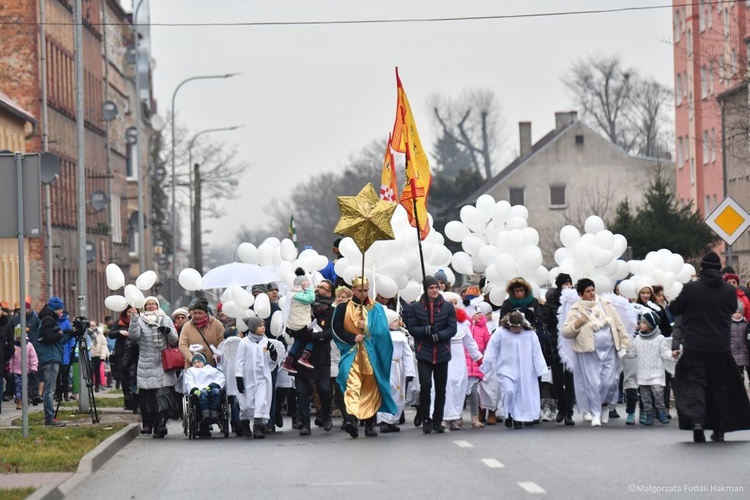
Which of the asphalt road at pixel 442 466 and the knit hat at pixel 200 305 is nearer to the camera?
the asphalt road at pixel 442 466

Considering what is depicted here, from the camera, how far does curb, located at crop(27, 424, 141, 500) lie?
46.2 feet

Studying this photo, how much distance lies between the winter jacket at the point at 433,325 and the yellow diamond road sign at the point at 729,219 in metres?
6.16

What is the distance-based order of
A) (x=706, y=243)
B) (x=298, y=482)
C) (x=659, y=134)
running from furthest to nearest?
1. (x=659, y=134)
2. (x=706, y=243)
3. (x=298, y=482)

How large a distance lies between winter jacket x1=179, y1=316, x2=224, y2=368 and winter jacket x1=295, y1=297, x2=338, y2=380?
47.2 inches

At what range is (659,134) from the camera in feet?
361

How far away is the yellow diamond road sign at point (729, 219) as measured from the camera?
84.1 ft

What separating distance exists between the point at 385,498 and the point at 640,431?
284 inches

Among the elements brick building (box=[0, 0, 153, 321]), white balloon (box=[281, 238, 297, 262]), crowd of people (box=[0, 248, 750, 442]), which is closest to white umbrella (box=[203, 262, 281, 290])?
white balloon (box=[281, 238, 297, 262])

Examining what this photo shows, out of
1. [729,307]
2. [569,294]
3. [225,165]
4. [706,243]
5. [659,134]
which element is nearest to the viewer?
[729,307]

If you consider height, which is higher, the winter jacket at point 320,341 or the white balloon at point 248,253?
the white balloon at point 248,253

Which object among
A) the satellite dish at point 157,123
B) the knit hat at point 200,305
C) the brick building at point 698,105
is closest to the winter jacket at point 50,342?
the knit hat at point 200,305

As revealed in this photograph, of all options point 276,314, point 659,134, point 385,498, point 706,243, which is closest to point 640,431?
point 276,314

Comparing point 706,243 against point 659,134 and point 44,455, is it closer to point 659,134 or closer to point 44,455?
point 44,455

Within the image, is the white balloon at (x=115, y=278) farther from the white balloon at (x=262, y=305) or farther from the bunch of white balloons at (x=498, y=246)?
the bunch of white balloons at (x=498, y=246)
